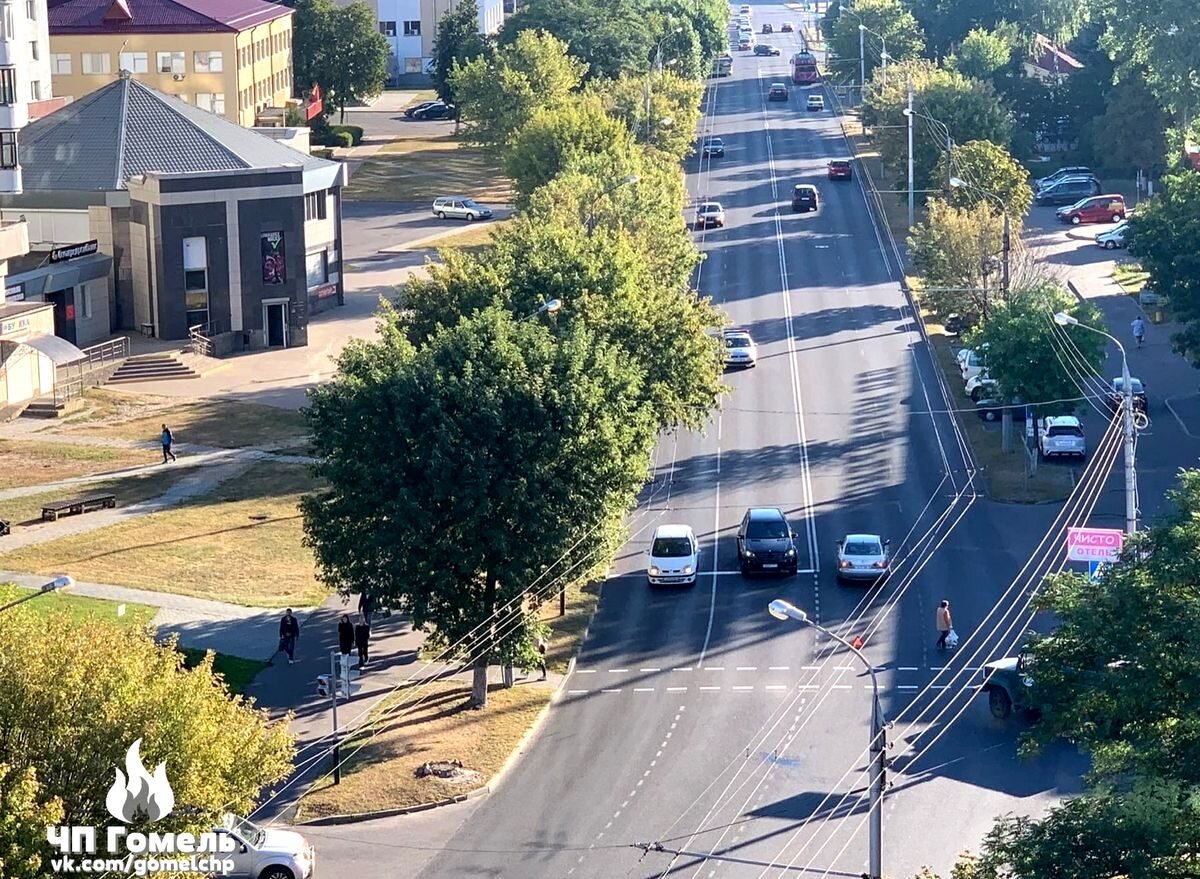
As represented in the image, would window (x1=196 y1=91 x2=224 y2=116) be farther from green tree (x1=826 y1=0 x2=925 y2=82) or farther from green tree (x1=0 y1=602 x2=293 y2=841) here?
green tree (x1=0 y1=602 x2=293 y2=841)

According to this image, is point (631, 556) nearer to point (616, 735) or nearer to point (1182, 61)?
point (616, 735)

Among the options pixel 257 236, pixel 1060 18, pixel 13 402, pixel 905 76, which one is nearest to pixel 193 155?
pixel 257 236

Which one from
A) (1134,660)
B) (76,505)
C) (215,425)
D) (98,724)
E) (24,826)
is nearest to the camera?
(24,826)

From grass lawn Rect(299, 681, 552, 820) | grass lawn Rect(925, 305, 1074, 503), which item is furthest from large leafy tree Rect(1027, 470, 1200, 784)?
grass lawn Rect(925, 305, 1074, 503)

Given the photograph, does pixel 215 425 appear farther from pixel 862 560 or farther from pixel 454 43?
pixel 454 43

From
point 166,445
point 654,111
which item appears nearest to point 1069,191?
point 654,111

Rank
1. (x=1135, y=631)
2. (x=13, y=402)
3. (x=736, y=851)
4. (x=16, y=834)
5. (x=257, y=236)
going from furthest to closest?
1. (x=257, y=236)
2. (x=13, y=402)
3. (x=736, y=851)
4. (x=1135, y=631)
5. (x=16, y=834)
